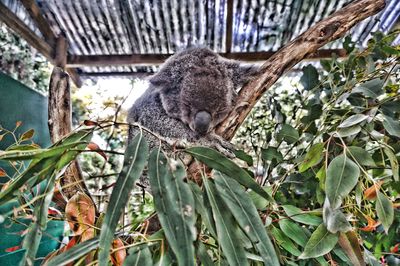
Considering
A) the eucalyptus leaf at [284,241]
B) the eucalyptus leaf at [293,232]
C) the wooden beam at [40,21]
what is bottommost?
the eucalyptus leaf at [284,241]

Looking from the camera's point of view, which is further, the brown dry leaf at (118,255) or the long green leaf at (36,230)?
the brown dry leaf at (118,255)

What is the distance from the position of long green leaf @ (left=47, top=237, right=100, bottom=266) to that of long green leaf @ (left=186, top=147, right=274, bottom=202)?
0.25 m

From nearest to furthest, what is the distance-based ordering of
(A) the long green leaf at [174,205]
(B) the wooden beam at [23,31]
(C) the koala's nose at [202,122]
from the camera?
(A) the long green leaf at [174,205]
(C) the koala's nose at [202,122]
(B) the wooden beam at [23,31]

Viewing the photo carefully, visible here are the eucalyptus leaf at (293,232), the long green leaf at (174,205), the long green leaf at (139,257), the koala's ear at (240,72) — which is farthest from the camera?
the koala's ear at (240,72)

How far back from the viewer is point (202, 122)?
134 centimetres

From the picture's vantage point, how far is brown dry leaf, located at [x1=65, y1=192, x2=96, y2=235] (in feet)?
2.57

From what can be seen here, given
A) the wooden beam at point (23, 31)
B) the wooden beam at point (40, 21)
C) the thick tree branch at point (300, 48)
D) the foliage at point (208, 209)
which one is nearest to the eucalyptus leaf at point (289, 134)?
the foliage at point (208, 209)

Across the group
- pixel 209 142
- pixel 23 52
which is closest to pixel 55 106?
pixel 209 142

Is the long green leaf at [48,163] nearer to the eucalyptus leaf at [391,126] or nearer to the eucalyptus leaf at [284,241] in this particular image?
the eucalyptus leaf at [284,241]

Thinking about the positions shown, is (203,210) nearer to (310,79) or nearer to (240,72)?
(310,79)

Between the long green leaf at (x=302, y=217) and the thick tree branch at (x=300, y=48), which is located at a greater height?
the thick tree branch at (x=300, y=48)

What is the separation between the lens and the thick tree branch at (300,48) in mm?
1183

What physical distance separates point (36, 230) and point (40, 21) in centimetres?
233

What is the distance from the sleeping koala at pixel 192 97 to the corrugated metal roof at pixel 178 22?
942 millimetres
